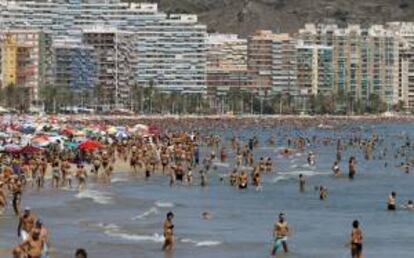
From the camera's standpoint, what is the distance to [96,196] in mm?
45906

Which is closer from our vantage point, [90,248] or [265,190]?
[90,248]

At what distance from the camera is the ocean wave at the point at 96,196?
44.3m

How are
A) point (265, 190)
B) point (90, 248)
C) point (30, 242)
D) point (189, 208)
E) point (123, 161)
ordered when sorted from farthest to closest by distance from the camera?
point (123, 161)
point (265, 190)
point (189, 208)
point (90, 248)
point (30, 242)

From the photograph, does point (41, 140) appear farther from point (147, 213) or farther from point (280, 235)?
point (280, 235)

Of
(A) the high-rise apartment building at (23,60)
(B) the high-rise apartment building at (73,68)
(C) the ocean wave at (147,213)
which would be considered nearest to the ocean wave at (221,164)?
(C) the ocean wave at (147,213)

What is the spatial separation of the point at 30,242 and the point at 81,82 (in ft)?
570

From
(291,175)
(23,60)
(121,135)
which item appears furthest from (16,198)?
(23,60)

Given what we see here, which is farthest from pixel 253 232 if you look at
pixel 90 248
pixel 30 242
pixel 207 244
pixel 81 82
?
pixel 81 82

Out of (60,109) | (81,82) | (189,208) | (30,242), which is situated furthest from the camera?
(81,82)

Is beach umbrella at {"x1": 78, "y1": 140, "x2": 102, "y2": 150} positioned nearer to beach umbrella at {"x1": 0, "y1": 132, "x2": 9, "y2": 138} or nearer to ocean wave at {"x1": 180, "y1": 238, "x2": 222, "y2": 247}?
beach umbrella at {"x1": 0, "y1": 132, "x2": 9, "y2": 138}

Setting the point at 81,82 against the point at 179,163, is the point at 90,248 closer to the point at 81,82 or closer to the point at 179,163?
the point at 179,163

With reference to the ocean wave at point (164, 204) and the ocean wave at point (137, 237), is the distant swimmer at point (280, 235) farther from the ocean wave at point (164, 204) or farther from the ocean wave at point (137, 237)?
the ocean wave at point (164, 204)

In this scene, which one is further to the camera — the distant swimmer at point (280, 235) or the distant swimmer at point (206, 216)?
the distant swimmer at point (206, 216)

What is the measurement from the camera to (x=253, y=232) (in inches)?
1407
